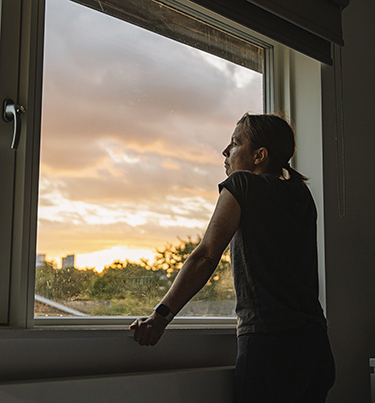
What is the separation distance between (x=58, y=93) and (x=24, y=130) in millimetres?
198

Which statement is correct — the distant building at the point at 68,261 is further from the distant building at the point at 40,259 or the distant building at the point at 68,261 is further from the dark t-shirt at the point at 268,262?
the dark t-shirt at the point at 268,262

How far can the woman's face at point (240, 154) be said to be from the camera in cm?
165

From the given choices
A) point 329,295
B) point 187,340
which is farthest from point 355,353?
point 187,340

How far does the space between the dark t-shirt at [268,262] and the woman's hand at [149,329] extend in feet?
0.74

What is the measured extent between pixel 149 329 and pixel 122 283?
337mm

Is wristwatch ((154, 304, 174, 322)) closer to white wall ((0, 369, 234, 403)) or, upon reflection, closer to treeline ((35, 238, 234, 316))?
white wall ((0, 369, 234, 403))

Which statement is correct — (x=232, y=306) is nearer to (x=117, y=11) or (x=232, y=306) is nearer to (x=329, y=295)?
(x=329, y=295)

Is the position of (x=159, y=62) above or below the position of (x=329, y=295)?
above

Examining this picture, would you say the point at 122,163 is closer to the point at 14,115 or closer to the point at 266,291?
the point at 14,115

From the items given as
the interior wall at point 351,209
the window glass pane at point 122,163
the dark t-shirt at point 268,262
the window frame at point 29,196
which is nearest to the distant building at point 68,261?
the window glass pane at point 122,163

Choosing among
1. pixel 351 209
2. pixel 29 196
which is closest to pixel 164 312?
pixel 29 196

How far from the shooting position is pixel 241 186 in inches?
55.9

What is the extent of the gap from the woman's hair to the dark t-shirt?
0.52 ft

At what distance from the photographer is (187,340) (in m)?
1.59
